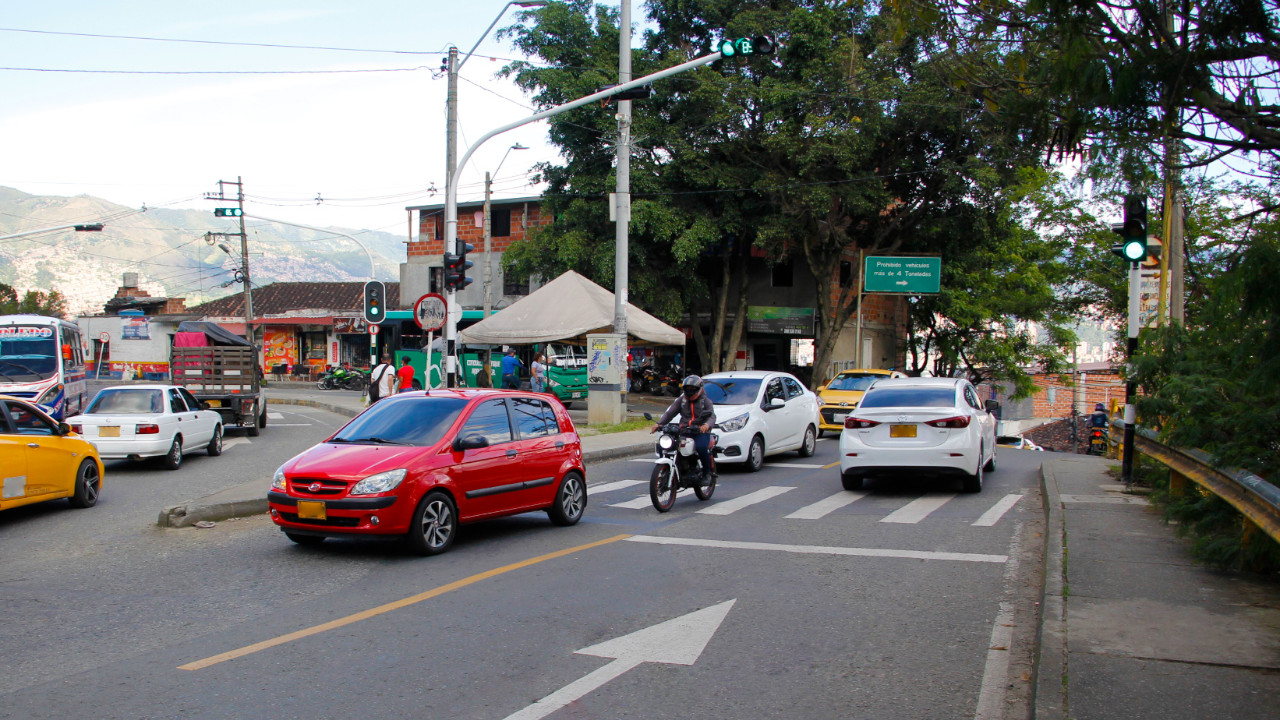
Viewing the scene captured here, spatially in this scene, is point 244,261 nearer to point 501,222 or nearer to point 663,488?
point 501,222

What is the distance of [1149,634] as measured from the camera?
5.77 meters

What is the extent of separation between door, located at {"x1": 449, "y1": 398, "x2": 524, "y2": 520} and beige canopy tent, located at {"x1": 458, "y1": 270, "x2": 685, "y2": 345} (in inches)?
525

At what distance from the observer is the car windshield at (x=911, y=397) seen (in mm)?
13375

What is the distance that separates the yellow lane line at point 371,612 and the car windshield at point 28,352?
675 inches

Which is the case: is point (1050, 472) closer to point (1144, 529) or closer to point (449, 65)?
point (1144, 529)

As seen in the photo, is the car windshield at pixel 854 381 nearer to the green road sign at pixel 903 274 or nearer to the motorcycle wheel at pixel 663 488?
the green road sign at pixel 903 274

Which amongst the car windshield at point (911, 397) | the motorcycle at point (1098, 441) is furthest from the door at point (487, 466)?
the motorcycle at point (1098, 441)

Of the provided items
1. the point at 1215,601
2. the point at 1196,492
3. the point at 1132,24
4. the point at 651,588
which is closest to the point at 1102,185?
the point at 1132,24

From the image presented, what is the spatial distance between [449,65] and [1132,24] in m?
17.3

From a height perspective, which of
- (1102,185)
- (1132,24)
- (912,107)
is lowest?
(1102,185)

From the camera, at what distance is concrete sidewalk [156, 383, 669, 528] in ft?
34.6

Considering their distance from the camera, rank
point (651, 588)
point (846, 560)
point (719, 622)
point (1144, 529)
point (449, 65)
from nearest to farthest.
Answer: point (719, 622) < point (651, 588) < point (846, 560) < point (1144, 529) < point (449, 65)

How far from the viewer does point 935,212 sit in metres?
33.9

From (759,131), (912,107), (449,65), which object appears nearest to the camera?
(449,65)
